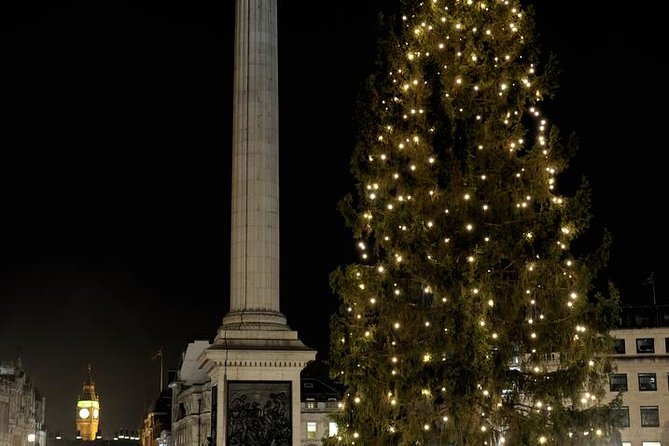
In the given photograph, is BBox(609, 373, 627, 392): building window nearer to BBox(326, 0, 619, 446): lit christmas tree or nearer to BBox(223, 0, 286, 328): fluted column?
BBox(223, 0, 286, 328): fluted column

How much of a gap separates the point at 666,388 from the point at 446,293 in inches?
2088

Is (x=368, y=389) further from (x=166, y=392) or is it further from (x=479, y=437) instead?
(x=166, y=392)

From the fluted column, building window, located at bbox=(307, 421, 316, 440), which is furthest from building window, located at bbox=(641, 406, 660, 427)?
the fluted column

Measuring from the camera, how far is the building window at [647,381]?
72250 millimetres

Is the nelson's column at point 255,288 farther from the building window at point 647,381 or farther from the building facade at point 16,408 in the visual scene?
Answer: the building facade at point 16,408

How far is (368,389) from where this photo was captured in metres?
24.3

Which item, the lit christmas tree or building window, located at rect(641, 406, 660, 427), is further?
building window, located at rect(641, 406, 660, 427)

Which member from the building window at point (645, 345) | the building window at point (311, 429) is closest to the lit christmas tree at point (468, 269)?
the building window at point (645, 345)

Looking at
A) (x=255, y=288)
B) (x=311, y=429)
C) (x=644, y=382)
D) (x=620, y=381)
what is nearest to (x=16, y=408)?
(x=311, y=429)

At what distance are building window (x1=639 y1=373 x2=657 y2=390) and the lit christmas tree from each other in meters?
49.6

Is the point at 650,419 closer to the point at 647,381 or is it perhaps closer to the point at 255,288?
the point at 647,381

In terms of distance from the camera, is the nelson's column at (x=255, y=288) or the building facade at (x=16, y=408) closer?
the nelson's column at (x=255, y=288)

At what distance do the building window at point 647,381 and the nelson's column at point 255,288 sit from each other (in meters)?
48.7

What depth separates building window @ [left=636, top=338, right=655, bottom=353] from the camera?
73000mm
